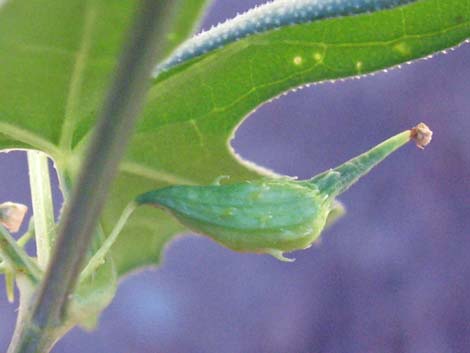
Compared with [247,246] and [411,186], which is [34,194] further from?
[411,186]

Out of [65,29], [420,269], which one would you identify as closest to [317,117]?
[420,269]

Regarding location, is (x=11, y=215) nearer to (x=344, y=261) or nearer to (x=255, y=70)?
(x=255, y=70)

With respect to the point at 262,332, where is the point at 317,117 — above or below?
above

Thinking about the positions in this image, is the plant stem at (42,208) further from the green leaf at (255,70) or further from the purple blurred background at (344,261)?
the purple blurred background at (344,261)

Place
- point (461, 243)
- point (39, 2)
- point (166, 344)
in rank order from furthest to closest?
point (461, 243) → point (166, 344) → point (39, 2)

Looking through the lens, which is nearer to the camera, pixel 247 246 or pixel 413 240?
pixel 247 246

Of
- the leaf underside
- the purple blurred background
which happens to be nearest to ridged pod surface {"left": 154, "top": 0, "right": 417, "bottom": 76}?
the leaf underside
